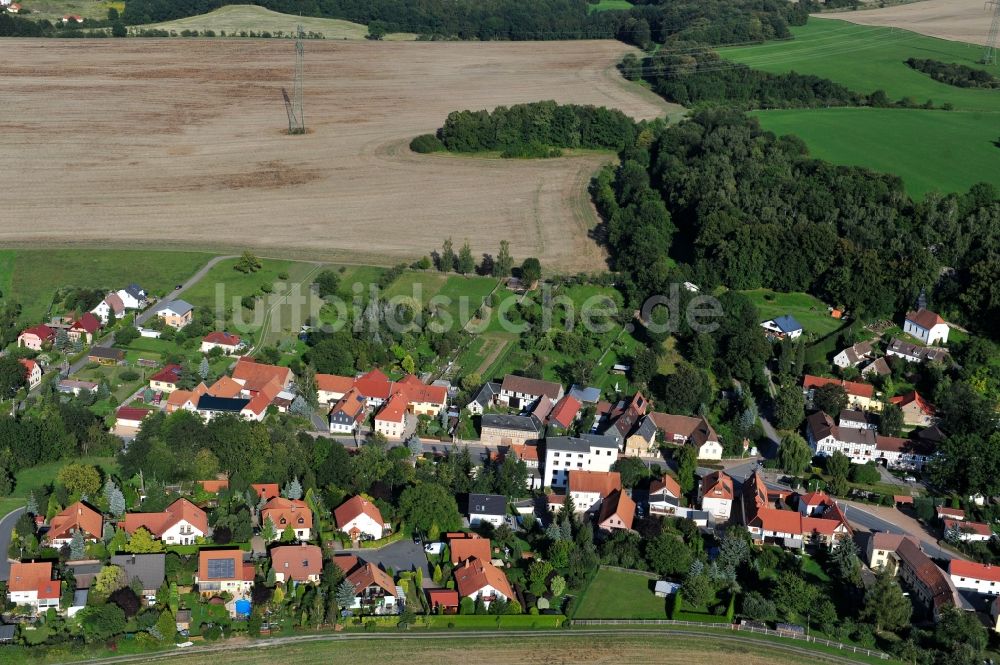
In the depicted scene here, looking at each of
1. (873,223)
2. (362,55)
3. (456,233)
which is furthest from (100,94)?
(873,223)

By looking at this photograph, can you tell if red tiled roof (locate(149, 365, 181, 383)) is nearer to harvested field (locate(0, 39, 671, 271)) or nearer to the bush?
harvested field (locate(0, 39, 671, 271))

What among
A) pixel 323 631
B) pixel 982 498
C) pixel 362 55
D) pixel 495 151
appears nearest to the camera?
pixel 323 631

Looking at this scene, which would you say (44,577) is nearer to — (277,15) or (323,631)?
(323,631)

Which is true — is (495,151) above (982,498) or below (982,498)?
above

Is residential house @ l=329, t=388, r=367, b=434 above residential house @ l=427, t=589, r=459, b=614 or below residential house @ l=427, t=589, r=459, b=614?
above

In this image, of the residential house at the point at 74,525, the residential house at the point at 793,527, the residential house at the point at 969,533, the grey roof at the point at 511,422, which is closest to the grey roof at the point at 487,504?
the grey roof at the point at 511,422

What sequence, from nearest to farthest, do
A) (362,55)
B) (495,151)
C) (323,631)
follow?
1. (323,631)
2. (495,151)
3. (362,55)

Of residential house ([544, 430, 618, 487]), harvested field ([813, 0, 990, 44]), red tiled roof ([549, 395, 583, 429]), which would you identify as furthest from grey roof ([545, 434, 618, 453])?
harvested field ([813, 0, 990, 44])

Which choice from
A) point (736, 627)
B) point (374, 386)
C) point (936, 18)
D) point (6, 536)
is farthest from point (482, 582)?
point (936, 18)
